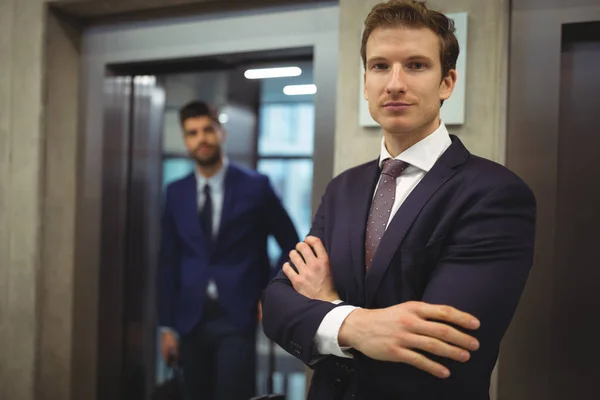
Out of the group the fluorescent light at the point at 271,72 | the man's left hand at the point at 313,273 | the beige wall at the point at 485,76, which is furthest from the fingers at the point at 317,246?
the fluorescent light at the point at 271,72

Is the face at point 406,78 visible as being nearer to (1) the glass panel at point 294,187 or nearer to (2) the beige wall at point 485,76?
(2) the beige wall at point 485,76

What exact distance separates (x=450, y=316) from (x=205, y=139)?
1.71m

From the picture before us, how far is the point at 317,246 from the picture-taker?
1.35m

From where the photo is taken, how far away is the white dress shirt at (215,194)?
7.92 ft

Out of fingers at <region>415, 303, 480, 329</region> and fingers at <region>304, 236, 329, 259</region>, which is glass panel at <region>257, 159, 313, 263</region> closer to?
fingers at <region>304, 236, 329, 259</region>

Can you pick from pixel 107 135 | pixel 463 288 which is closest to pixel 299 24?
pixel 107 135

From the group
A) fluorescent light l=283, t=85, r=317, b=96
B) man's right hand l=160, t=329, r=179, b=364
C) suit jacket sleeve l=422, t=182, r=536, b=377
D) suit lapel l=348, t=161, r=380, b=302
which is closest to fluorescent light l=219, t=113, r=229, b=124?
fluorescent light l=283, t=85, r=317, b=96

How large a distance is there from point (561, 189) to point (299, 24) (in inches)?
45.1

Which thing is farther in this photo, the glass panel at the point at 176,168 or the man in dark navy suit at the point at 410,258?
the glass panel at the point at 176,168

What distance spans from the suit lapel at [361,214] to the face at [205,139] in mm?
1204

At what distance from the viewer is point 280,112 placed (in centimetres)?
229

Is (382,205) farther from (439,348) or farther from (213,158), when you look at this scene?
(213,158)

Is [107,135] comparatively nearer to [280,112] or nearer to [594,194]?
[280,112]

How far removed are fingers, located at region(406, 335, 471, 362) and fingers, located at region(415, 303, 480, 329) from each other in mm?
44
